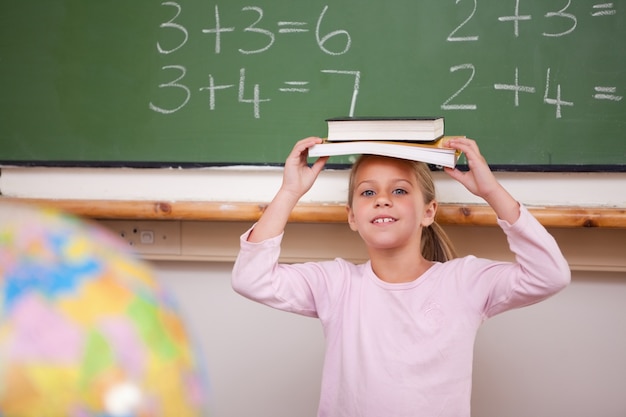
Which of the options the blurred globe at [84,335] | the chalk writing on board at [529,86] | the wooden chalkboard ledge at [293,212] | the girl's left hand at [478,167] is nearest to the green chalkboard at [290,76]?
the chalk writing on board at [529,86]

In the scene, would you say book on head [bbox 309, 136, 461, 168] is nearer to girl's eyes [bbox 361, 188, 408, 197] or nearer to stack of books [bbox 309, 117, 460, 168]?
stack of books [bbox 309, 117, 460, 168]

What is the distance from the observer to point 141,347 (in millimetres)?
516

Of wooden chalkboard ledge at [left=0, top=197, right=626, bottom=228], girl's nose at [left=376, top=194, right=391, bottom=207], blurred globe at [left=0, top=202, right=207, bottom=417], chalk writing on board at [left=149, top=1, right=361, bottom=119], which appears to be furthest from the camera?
chalk writing on board at [left=149, top=1, right=361, bottom=119]

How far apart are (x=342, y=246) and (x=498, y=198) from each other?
24.2 inches

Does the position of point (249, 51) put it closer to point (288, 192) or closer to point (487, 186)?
point (288, 192)

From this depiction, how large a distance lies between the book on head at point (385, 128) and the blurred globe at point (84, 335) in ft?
3.10

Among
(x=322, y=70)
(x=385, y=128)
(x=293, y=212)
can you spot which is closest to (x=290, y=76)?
(x=322, y=70)

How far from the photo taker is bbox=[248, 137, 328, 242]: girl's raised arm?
1503mm

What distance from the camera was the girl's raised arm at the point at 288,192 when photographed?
150 cm

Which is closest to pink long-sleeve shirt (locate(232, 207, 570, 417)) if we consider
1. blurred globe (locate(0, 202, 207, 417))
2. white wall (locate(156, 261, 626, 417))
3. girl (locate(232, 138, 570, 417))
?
girl (locate(232, 138, 570, 417))

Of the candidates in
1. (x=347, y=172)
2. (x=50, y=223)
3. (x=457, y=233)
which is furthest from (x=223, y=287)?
(x=50, y=223)

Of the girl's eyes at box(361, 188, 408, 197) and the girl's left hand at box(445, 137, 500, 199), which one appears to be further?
the girl's eyes at box(361, 188, 408, 197)

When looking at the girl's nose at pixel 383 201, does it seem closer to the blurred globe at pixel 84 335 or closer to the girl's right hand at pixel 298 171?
the girl's right hand at pixel 298 171

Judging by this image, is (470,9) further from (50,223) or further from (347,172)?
(50,223)
